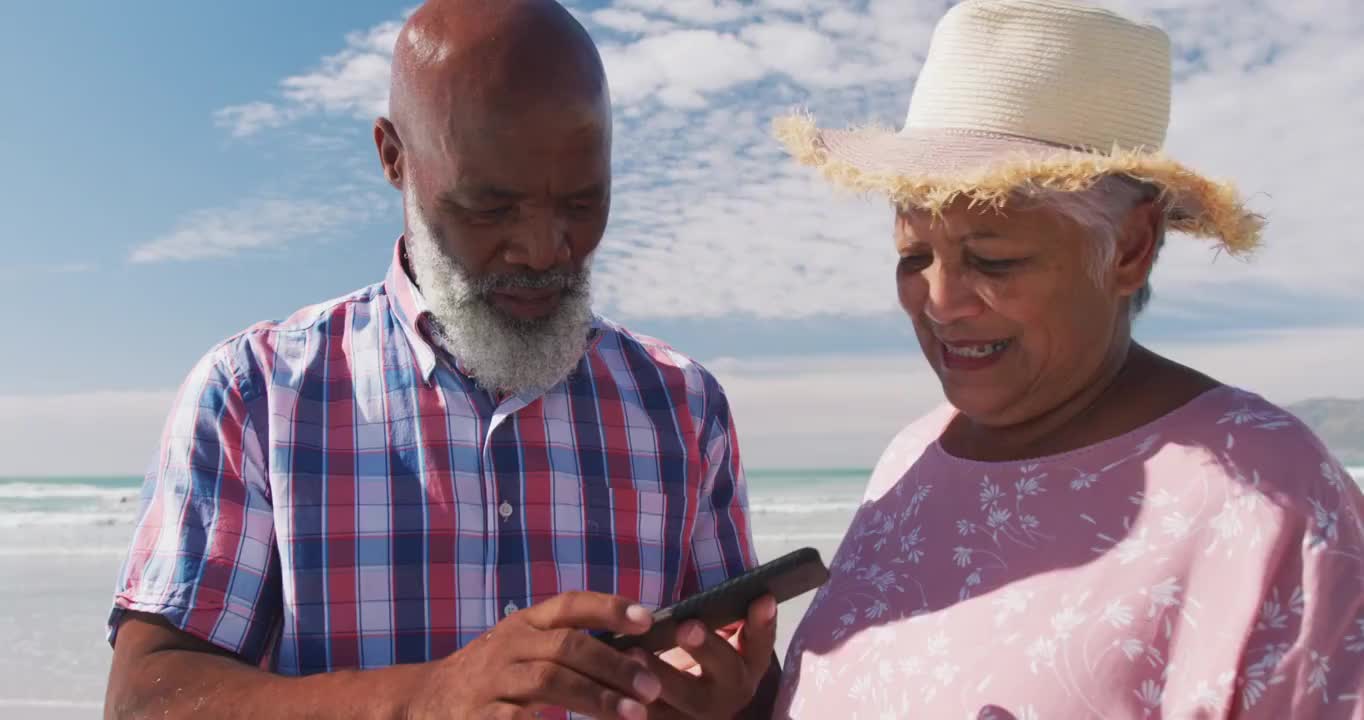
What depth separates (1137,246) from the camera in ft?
6.50

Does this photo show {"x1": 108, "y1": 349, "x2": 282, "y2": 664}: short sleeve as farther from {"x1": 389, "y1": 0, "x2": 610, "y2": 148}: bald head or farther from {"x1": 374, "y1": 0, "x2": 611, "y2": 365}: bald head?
{"x1": 389, "y1": 0, "x2": 610, "y2": 148}: bald head

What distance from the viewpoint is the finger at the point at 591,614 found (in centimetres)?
158

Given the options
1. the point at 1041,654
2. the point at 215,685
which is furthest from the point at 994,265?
the point at 215,685

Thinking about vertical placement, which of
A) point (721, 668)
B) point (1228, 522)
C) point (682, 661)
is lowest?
point (682, 661)

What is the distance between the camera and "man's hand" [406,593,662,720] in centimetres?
157

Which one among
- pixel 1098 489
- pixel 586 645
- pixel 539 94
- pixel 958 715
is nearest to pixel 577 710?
pixel 586 645

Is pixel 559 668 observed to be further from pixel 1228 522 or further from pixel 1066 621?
pixel 1228 522

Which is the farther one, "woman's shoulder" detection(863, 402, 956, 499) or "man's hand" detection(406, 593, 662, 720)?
"woman's shoulder" detection(863, 402, 956, 499)

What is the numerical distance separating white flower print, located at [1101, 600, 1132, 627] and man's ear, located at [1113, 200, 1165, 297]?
57cm

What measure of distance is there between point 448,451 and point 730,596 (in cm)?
76

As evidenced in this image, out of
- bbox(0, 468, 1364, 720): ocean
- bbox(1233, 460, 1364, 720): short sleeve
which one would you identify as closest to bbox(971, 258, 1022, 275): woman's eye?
bbox(1233, 460, 1364, 720): short sleeve

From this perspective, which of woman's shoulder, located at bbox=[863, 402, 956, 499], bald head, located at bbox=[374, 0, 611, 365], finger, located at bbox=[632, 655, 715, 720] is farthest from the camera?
woman's shoulder, located at bbox=[863, 402, 956, 499]

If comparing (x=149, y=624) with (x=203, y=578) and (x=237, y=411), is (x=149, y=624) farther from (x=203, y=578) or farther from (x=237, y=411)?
(x=237, y=411)

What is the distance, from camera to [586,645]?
5.20ft
